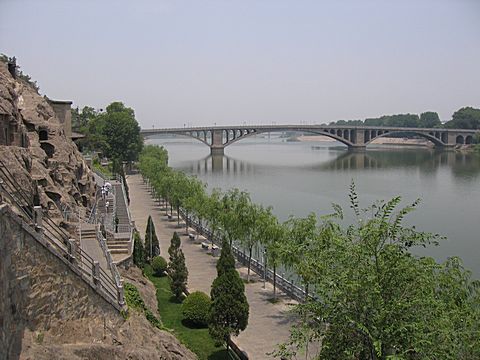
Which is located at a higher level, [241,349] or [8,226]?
[8,226]

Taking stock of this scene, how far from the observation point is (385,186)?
159ft

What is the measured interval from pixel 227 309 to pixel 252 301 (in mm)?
5196

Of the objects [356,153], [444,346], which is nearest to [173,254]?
[444,346]

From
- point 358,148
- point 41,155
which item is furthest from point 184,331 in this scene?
point 358,148

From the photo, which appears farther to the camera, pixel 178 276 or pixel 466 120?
pixel 466 120

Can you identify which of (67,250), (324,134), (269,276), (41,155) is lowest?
(269,276)

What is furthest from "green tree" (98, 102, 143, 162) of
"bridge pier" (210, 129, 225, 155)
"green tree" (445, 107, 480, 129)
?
"green tree" (445, 107, 480, 129)

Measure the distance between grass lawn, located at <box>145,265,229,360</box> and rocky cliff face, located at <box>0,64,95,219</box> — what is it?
4422 mm

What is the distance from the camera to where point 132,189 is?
4784 centimetres

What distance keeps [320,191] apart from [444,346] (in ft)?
130

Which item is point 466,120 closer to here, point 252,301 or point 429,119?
point 429,119

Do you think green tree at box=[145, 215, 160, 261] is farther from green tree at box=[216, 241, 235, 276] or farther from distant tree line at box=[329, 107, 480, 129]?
distant tree line at box=[329, 107, 480, 129]

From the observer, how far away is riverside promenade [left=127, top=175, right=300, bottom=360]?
14.3 m

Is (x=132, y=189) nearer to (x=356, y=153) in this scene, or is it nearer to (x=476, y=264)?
(x=476, y=264)
